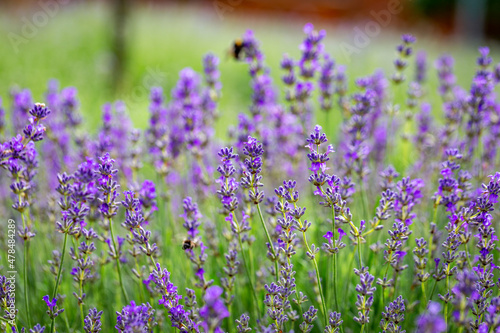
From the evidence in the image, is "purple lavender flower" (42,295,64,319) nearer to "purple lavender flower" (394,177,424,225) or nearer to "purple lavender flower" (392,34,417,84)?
"purple lavender flower" (394,177,424,225)

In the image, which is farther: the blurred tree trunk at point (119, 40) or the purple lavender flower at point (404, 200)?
the blurred tree trunk at point (119, 40)

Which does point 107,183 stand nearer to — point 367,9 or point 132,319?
point 132,319

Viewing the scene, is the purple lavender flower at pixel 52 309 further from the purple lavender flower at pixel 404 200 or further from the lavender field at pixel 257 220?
the purple lavender flower at pixel 404 200

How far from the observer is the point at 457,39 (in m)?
16.4

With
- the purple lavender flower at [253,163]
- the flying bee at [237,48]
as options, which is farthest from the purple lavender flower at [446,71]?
the purple lavender flower at [253,163]

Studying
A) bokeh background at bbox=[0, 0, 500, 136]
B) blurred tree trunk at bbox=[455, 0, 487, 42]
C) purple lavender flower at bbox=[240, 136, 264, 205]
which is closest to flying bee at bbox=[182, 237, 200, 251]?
purple lavender flower at bbox=[240, 136, 264, 205]

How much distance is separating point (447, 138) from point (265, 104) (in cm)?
109

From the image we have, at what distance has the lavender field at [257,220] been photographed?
1599 mm

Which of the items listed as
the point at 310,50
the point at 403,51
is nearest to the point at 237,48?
the point at 310,50

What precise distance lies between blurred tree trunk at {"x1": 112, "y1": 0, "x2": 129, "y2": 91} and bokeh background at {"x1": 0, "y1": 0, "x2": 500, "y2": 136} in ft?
0.04

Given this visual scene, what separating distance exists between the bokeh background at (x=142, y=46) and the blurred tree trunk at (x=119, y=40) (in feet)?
0.04

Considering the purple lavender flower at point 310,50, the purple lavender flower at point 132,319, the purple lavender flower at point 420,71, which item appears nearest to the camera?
the purple lavender flower at point 132,319

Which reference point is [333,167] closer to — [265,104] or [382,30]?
[265,104]

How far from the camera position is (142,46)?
384 inches
